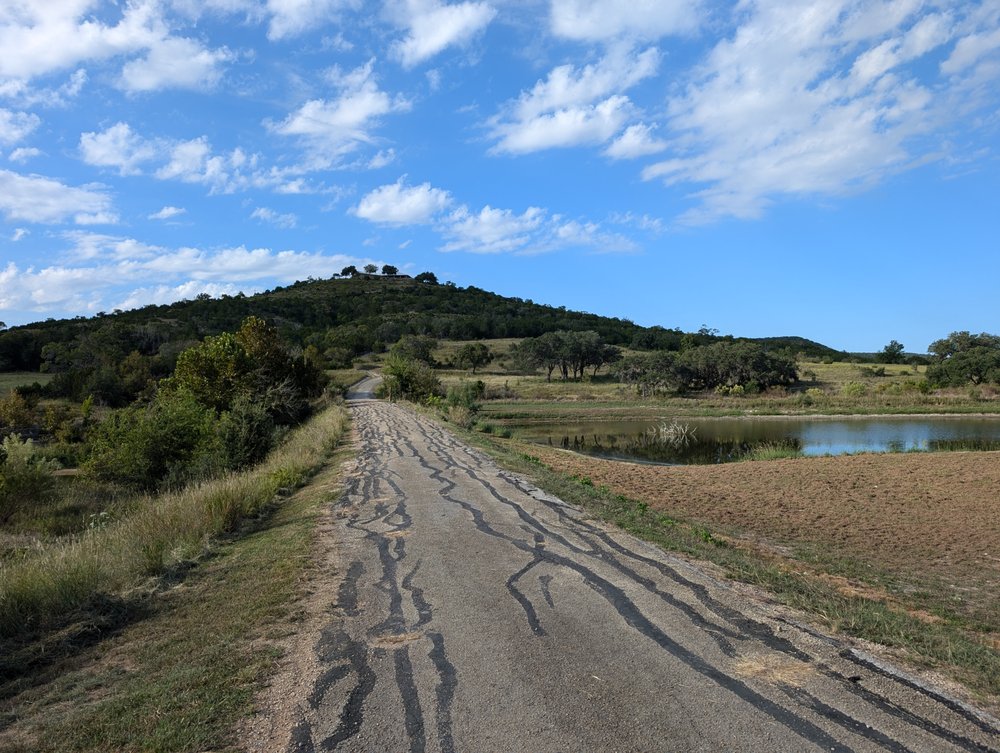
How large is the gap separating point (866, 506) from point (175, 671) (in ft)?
48.8

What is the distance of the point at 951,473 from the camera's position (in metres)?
18.8

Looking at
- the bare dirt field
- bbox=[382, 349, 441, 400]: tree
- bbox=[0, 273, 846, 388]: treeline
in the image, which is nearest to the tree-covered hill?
bbox=[0, 273, 846, 388]: treeline

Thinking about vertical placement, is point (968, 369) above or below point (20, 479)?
above

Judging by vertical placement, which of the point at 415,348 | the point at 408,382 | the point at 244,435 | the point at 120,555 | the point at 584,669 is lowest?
the point at 120,555

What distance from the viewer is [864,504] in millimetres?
15023

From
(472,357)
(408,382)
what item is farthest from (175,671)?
(472,357)

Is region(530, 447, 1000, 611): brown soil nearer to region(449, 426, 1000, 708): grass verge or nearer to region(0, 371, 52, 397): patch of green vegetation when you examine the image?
region(449, 426, 1000, 708): grass verge

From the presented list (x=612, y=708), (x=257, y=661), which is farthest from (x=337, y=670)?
(x=612, y=708)

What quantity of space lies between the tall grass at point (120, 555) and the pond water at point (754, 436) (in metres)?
21.2

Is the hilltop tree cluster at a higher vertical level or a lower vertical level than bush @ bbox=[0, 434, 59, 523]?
higher

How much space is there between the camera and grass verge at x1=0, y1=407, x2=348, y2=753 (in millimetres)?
3902

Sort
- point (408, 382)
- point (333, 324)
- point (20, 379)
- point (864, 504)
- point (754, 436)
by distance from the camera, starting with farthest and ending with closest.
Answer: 1. point (333, 324)
2. point (20, 379)
3. point (408, 382)
4. point (754, 436)
5. point (864, 504)

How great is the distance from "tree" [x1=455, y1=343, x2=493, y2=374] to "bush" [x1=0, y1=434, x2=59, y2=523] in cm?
6851

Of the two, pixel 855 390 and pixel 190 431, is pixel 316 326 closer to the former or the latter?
pixel 855 390
